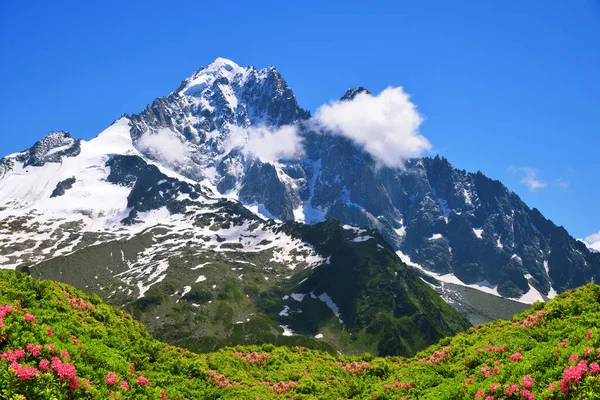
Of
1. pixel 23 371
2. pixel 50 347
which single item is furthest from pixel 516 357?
pixel 23 371

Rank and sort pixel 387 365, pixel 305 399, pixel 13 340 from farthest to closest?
pixel 387 365, pixel 305 399, pixel 13 340

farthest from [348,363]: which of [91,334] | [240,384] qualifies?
[91,334]

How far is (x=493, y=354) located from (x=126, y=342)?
26.3 meters

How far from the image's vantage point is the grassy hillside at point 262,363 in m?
22.7

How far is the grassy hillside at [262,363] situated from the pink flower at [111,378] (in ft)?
0.29

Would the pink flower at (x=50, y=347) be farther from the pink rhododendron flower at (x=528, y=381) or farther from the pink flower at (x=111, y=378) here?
the pink rhododendron flower at (x=528, y=381)

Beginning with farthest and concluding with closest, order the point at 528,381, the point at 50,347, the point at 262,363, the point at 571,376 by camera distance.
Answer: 1. the point at 262,363
2. the point at 528,381
3. the point at 50,347
4. the point at 571,376

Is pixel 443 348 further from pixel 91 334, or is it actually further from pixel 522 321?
pixel 91 334

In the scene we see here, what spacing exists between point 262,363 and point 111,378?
21.2 metres

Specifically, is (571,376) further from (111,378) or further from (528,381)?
(111,378)

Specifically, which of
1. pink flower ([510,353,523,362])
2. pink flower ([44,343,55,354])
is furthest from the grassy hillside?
pink flower ([510,353,523,362])

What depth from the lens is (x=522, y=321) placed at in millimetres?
41000

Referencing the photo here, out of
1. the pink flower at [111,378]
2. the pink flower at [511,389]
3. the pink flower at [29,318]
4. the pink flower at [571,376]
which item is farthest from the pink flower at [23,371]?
the pink flower at [571,376]

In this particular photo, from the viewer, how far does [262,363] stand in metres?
44.9
